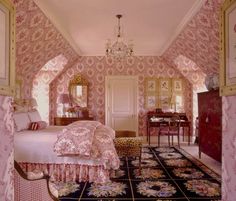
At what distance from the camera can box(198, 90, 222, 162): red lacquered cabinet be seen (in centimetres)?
450

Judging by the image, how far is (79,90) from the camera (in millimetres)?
8008

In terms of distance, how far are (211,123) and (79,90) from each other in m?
4.44

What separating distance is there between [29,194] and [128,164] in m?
3.17

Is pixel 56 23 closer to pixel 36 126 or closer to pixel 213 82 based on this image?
pixel 36 126

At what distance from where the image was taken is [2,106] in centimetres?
116

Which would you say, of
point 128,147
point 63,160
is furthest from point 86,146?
point 128,147

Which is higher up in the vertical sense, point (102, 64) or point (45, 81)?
point (102, 64)

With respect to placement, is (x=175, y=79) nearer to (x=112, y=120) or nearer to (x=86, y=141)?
(x=112, y=120)

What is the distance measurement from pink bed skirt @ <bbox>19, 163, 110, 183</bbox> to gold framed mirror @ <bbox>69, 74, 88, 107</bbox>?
13.7ft

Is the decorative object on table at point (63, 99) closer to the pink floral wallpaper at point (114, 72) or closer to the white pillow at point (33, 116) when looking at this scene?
the pink floral wallpaper at point (114, 72)

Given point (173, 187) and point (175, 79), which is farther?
point (175, 79)

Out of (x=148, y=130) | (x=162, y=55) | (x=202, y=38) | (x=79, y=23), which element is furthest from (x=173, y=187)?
(x=162, y=55)

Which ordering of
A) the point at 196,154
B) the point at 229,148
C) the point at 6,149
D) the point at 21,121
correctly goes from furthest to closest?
the point at 196,154 < the point at 21,121 < the point at 229,148 < the point at 6,149

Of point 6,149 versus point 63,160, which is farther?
point 63,160
